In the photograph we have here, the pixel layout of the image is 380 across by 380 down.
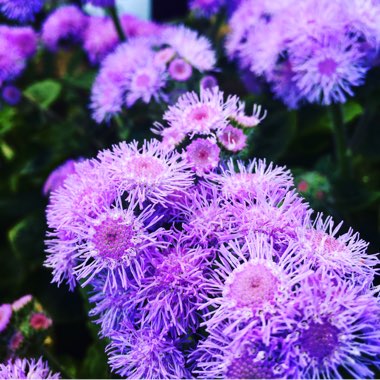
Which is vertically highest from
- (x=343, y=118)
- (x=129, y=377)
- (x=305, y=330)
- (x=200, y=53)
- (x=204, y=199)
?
(x=200, y=53)

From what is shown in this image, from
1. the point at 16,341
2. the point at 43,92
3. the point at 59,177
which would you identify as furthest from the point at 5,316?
the point at 43,92

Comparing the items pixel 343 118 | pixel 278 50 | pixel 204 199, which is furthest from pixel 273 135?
pixel 204 199

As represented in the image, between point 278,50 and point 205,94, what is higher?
point 278,50

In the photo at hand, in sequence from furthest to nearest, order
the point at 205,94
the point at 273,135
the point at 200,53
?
the point at 273,135 < the point at 200,53 < the point at 205,94

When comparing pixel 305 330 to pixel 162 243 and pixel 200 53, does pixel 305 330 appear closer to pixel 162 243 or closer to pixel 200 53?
pixel 162 243

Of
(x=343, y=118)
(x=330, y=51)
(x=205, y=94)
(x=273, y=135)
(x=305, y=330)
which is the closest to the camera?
(x=305, y=330)

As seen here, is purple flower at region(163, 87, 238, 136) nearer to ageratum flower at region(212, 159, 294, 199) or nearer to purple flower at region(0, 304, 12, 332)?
ageratum flower at region(212, 159, 294, 199)

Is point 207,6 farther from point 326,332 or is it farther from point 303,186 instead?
point 326,332
